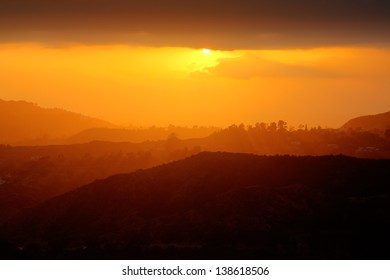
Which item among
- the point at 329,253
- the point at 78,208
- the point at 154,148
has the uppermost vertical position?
the point at 154,148

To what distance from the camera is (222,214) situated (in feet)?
197

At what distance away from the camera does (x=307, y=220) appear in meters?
58.1

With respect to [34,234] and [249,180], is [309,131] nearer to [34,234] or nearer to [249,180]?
[249,180]

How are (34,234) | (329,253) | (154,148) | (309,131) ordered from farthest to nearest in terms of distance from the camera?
(309,131) < (154,148) < (34,234) < (329,253)

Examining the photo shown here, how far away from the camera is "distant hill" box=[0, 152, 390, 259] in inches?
2034

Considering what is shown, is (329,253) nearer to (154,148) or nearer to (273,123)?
(154,148)

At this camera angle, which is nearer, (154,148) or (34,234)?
(34,234)

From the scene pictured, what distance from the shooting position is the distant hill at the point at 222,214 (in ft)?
169

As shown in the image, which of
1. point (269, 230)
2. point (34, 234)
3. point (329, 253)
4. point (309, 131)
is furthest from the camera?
point (309, 131)

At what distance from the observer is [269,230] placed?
55.0 metres

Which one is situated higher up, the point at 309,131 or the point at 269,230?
the point at 309,131

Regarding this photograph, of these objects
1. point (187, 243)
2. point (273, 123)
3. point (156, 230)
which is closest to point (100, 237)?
point (156, 230)

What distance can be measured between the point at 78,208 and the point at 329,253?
34.2 m

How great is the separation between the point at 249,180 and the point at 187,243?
79.8 ft
